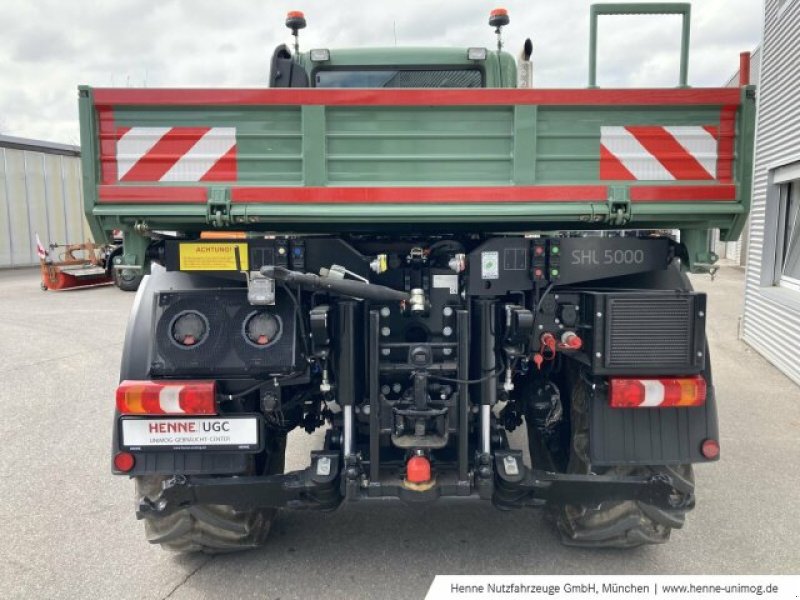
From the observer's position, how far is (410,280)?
2893 mm

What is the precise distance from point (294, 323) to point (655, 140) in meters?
1.74

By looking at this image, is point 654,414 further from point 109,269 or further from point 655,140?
point 109,269

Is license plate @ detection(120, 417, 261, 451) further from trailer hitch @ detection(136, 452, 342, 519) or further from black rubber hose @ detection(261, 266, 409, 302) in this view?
black rubber hose @ detection(261, 266, 409, 302)

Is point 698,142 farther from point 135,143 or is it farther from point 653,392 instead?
point 135,143

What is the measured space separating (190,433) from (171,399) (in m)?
0.18

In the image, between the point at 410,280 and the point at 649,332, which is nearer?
the point at 649,332

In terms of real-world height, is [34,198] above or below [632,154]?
above

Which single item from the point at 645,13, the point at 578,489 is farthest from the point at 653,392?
the point at 645,13

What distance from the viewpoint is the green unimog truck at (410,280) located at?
257cm

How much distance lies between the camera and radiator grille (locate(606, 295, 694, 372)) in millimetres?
2631

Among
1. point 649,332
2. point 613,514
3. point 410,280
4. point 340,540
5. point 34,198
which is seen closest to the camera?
point 649,332

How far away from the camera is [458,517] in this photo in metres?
3.58

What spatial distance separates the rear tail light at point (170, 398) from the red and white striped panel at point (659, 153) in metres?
1.94

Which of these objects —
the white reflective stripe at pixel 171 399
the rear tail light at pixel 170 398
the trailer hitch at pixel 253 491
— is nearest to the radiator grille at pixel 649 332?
the trailer hitch at pixel 253 491
